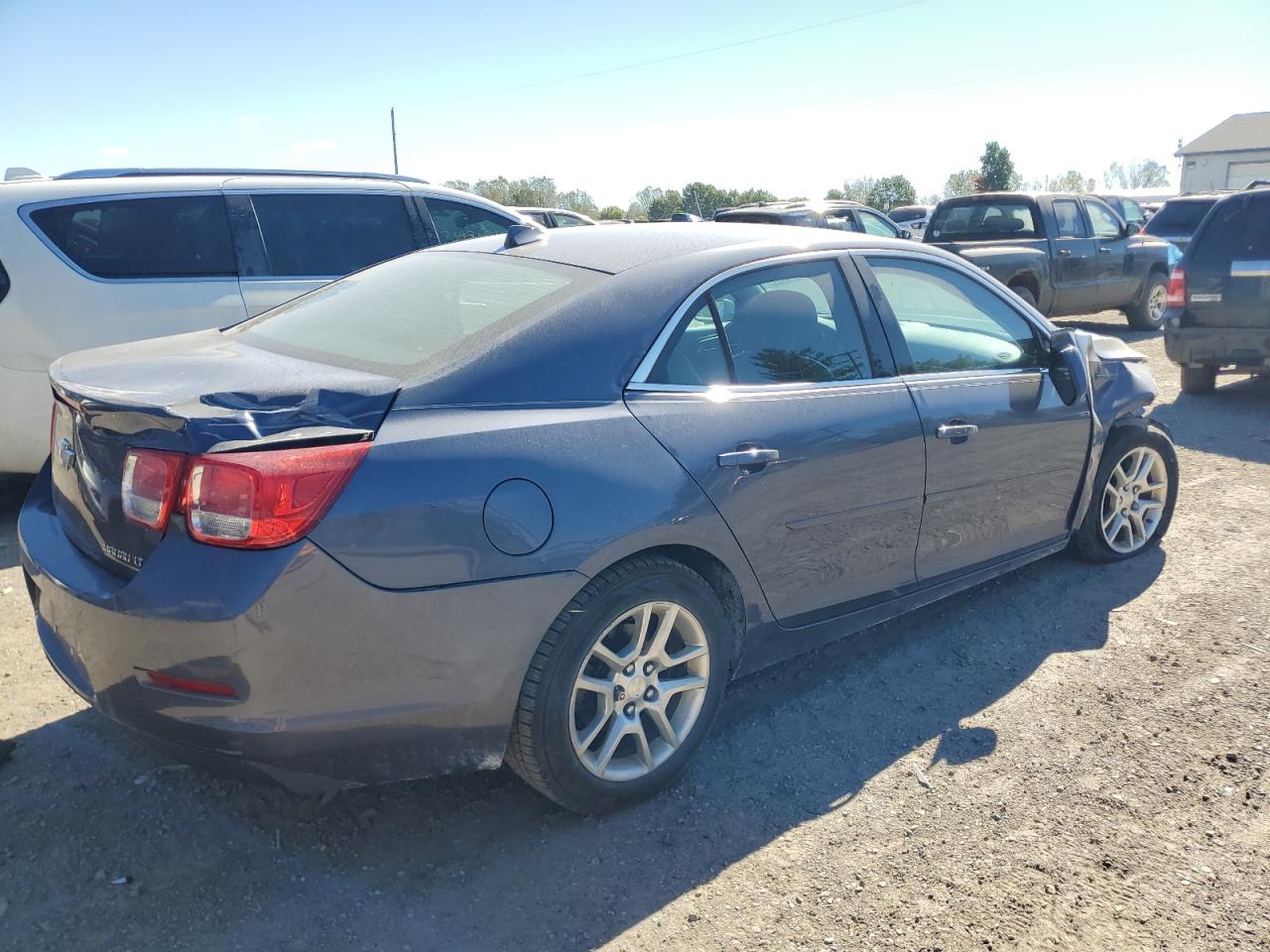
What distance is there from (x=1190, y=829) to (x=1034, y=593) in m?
1.81

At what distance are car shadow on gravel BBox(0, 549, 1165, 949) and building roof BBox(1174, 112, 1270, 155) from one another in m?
67.7

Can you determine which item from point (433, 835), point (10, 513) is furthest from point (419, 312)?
point (10, 513)

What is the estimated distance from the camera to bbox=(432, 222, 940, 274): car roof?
342cm

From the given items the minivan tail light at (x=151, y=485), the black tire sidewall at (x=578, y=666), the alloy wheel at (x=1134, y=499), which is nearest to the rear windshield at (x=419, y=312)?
the minivan tail light at (x=151, y=485)

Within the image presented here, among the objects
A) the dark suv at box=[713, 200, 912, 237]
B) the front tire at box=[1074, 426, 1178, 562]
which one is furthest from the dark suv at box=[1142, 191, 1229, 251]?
the front tire at box=[1074, 426, 1178, 562]

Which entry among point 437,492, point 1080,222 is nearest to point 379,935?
point 437,492

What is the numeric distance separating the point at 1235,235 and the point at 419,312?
26.5 feet

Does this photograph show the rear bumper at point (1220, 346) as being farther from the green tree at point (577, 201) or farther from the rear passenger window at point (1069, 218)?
the green tree at point (577, 201)

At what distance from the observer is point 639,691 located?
3.05 m

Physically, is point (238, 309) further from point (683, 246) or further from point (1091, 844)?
point (1091, 844)

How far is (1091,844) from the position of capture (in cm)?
295

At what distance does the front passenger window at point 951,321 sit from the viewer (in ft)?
12.9

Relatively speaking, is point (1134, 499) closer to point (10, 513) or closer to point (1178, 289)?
point (1178, 289)

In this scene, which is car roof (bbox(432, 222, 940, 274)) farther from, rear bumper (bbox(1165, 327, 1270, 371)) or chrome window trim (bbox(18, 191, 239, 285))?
rear bumper (bbox(1165, 327, 1270, 371))
